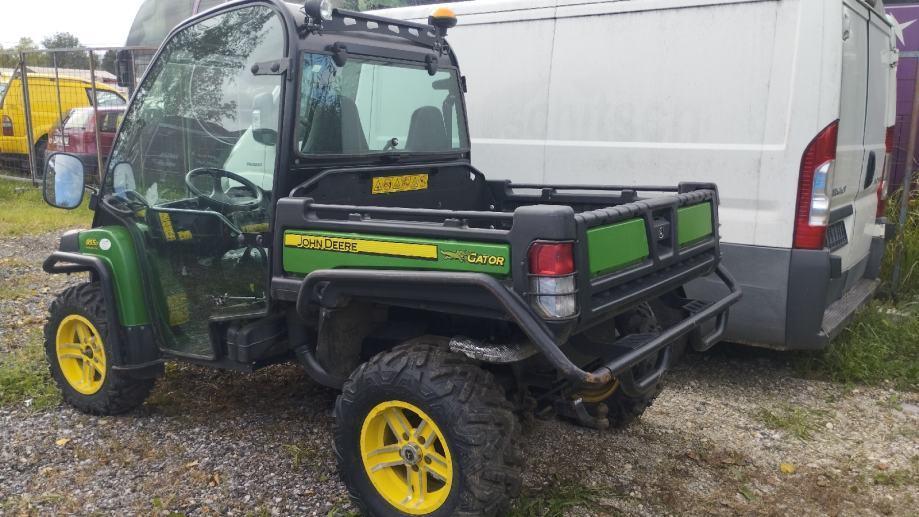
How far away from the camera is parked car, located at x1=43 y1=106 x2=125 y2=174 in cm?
1043

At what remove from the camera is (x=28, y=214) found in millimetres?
10164

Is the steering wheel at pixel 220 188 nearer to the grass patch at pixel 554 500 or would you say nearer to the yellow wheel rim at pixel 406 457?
the yellow wheel rim at pixel 406 457

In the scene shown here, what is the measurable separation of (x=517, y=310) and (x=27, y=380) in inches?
129

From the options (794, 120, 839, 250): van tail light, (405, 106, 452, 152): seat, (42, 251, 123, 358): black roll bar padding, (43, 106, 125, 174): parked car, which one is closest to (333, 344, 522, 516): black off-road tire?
(405, 106, 452, 152): seat

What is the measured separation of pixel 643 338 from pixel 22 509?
257 cm

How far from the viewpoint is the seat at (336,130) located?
11.2ft

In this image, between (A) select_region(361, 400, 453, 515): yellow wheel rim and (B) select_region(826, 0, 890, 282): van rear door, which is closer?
(A) select_region(361, 400, 453, 515): yellow wheel rim

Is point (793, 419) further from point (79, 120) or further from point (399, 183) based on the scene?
point (79, 120)

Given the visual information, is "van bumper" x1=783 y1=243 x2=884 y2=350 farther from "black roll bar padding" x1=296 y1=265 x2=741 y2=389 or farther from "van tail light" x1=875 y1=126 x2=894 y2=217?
"van tail light" x1=875 y1=126 x2=894 y2=217

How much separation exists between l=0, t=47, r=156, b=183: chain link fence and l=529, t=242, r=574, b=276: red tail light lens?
26.7ft

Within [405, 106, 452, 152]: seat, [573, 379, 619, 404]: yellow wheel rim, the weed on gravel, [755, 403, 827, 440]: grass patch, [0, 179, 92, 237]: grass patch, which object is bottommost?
[755, 403, 827, 440]: grass patch

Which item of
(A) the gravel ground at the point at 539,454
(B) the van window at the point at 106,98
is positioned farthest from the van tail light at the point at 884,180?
(B) the van window at the point at 106,98

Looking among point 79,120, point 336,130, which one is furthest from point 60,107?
point 336,130

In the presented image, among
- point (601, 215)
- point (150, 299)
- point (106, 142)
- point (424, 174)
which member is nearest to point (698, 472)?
point (601, 215)
